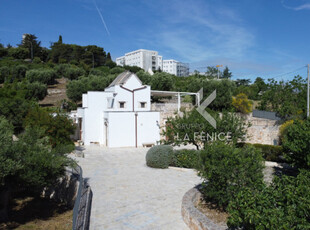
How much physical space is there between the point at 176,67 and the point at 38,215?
433 feet

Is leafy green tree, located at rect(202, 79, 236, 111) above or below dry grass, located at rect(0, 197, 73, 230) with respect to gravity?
above

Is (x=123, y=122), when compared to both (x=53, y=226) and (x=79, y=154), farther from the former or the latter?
(x=53, y=226)

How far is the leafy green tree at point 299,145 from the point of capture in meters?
10.1

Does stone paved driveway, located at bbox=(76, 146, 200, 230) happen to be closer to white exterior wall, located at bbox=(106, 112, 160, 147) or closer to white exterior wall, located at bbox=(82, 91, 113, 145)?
white exterior wall, located at bbox=(106, 112, 160, 147)

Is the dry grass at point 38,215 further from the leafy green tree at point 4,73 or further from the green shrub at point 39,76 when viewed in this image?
the leafy green tree at point 4,73

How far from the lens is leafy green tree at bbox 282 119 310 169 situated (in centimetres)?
1010

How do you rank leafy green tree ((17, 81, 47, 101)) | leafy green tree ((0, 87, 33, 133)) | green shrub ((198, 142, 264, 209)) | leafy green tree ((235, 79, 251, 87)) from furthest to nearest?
leafy green tree ((235, 79, 251, 87))
leafy green tree ((17, 81, 47, 101))
leafy green tree ((0, 87, 33, 133))
green shrub ((198, 142, 264, 209))

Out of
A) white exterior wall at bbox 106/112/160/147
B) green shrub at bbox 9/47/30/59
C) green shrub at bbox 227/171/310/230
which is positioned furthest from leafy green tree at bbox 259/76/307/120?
green shrub at bbox 9/47/30/59

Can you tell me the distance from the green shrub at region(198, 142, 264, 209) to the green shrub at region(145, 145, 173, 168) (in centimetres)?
636

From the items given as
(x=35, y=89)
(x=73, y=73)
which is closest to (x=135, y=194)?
(x=35, y=89)

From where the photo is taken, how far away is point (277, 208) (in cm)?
481

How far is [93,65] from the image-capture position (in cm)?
7388

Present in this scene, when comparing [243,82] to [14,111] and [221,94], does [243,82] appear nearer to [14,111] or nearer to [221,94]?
[221,94]

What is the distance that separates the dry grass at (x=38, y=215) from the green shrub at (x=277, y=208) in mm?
6510
